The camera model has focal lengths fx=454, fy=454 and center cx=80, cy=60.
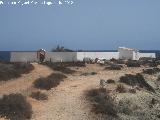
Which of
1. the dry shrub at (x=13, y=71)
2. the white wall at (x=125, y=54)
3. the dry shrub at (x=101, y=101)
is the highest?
the white wall at (x=125, y=54)

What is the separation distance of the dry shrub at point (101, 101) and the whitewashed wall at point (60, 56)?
26.5 metres

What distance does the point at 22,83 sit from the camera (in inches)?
1473

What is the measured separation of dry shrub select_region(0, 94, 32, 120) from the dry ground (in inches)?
20.8

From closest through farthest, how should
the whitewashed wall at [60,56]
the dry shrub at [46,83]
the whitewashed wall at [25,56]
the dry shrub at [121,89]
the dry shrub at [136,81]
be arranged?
the dry shrub at [46,83] < the dry shrub at [121,89] < the dry shrub at [136,81] < the whitewashed wall at [60,56] < the whitewashed wall at [25,56]

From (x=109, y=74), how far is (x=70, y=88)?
12.0 metres

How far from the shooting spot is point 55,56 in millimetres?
61875

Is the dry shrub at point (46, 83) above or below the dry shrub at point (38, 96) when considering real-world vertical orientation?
above

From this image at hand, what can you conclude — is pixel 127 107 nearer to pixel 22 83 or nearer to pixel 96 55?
pixel 22 83

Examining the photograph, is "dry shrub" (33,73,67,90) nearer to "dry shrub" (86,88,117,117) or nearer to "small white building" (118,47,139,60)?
"dry shrub" (86,88,117,117)

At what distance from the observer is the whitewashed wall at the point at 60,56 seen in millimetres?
61688

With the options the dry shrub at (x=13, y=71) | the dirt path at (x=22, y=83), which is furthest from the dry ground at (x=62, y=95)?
Result: the dry shrub at (x=13, y=71)

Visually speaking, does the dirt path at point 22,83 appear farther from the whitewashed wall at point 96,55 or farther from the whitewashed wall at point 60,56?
the whitewashed wall at point 96,55

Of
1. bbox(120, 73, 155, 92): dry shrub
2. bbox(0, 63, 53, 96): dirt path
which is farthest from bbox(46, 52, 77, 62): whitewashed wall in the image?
bbox(120, 73, 155, 92): dry shrub

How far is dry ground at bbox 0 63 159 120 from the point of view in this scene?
28500 millimetres
